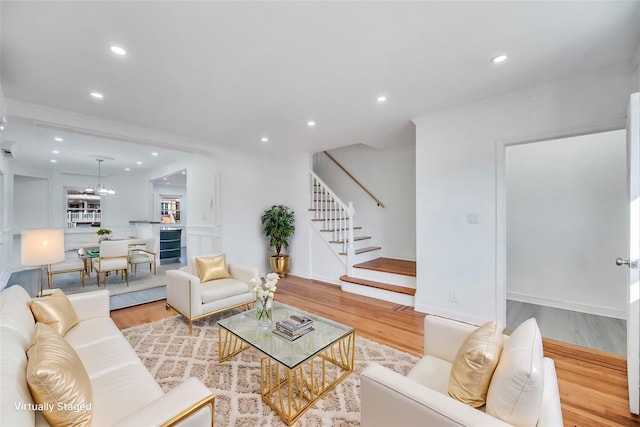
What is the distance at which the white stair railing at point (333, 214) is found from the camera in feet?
15.6

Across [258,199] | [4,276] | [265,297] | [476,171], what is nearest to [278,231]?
[258,199]

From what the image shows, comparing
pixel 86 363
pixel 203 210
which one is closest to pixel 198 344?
pixel 86 363

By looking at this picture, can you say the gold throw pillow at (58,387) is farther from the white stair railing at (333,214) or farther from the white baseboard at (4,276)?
the white baseboard at (4,276)

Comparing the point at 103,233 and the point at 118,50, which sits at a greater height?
the point at 118,50

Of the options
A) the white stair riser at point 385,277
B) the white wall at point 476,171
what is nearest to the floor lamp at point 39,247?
the white stair riser at point 385,277

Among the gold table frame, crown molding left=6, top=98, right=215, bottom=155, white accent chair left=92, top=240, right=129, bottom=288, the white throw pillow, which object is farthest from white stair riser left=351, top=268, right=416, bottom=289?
white accent chair left=92, top=240, right=129, bottom=288

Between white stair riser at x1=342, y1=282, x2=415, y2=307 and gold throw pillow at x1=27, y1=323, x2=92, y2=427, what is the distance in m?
3.48

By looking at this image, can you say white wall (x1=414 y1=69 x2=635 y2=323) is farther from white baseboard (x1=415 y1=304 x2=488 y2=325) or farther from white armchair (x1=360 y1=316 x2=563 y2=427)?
white armchair (x1=360 y1=316 x2=563 y2=427)

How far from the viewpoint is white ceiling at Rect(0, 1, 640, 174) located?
5.49 ft

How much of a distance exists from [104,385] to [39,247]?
1875 mm

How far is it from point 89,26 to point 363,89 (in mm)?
2183

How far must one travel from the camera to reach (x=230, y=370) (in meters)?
2.21

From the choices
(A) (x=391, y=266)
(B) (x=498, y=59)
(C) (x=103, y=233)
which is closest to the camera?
(B) (x=498, y=59)

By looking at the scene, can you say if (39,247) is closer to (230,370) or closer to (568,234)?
(230,370)
